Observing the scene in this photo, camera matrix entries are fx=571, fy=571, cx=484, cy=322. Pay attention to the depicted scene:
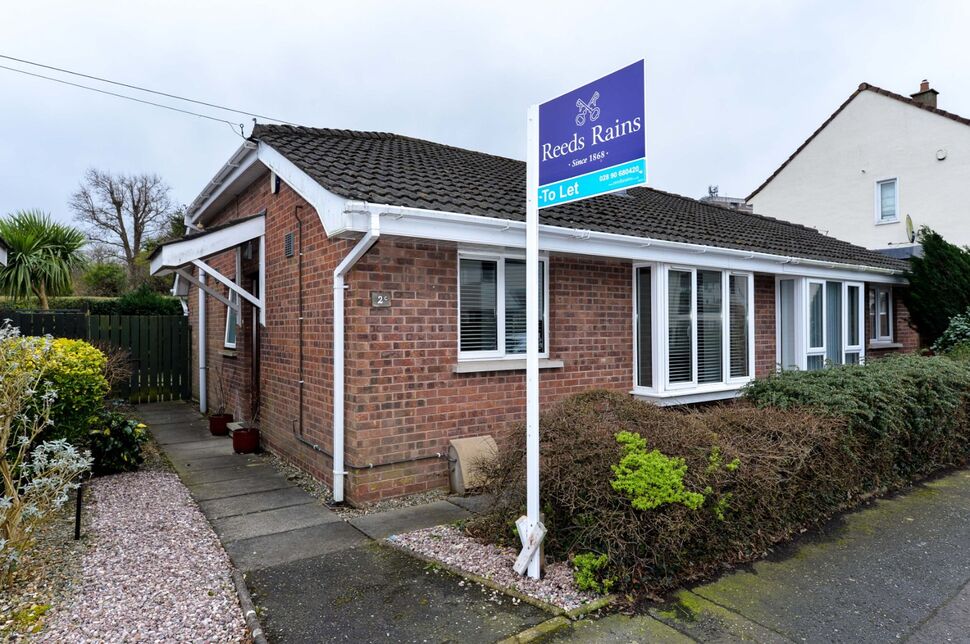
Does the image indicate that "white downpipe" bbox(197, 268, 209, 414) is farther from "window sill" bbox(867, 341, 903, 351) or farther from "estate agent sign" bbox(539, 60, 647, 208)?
"window sill" bbox(867, 341, 903, 351)

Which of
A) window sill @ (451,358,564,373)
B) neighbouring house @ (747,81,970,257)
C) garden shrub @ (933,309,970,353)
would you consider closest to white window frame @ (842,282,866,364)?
garden shrub @ (933,309,970,353)

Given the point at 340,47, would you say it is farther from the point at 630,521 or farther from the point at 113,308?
the point at 630,521

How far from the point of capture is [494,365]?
621 cm

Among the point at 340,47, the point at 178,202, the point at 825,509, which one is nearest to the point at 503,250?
the point at 825,509

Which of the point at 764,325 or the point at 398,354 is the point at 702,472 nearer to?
the point at 398,354

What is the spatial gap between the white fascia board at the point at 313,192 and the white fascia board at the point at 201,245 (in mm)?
1085

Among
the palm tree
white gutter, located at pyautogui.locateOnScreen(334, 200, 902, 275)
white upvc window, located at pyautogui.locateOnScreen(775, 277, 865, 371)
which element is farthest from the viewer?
the palm tree

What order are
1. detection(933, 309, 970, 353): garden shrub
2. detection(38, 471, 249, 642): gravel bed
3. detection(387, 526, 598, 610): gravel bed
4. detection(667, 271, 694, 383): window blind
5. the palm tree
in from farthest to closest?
the palm tree < detection(933, 309, 970, 353): garden shrub < detection(667, 271, 694, 383): window blind < detection(387, 526, 598, 610): gravel bed < detection(38, 471, 249, 642): gravel bed

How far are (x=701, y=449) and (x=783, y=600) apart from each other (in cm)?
105

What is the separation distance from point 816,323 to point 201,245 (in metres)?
9.60

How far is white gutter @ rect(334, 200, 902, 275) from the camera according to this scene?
495cm

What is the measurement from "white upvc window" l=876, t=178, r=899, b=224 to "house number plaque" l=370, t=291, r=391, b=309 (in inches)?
698

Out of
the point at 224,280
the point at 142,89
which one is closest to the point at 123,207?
the point at 142,89

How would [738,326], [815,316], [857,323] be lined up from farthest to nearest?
[857,323]
[815,316]
[738,326]
